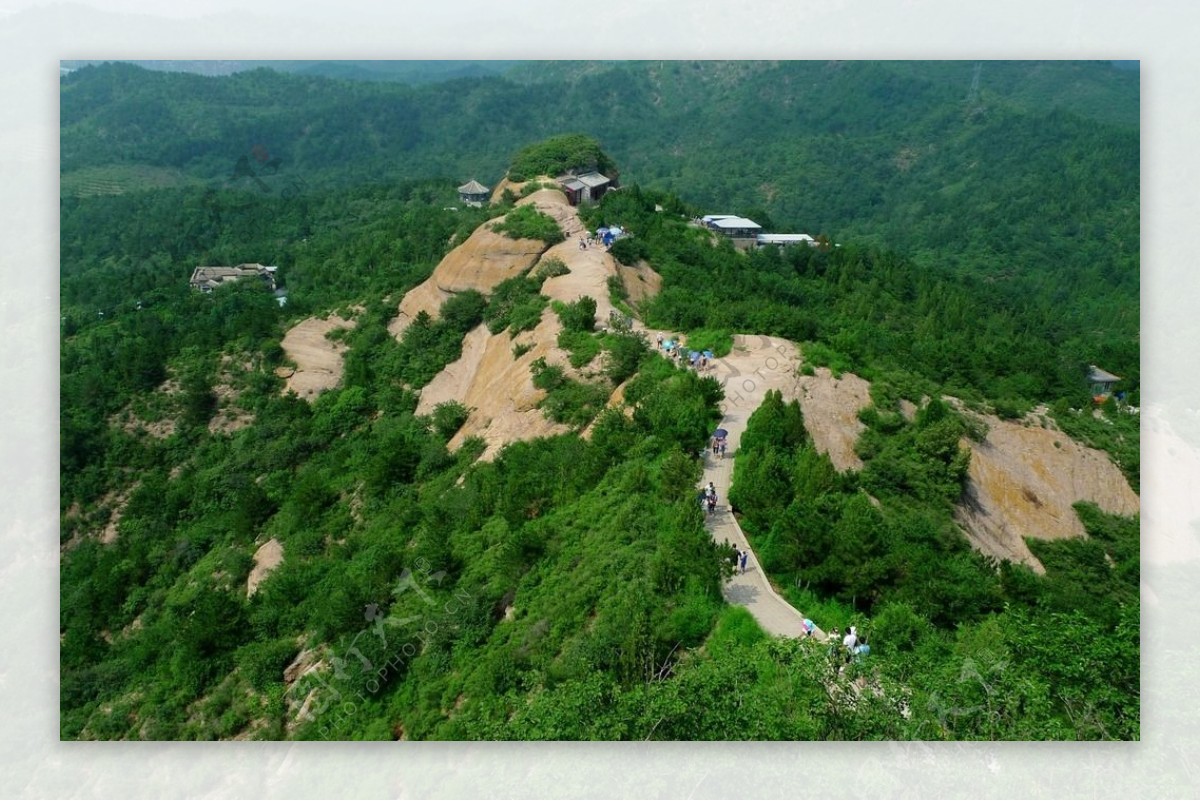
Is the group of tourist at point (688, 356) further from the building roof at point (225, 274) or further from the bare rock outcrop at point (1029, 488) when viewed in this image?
the building roof at point (225, 274)

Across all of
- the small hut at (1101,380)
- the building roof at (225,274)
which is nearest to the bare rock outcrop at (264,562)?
the building roof at (225,274)

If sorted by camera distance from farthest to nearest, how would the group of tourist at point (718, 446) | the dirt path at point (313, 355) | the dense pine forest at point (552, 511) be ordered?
the dirt path at point (313, 355), the group of tourist at point (718, 446), the dense pine forest at point (552, 511)

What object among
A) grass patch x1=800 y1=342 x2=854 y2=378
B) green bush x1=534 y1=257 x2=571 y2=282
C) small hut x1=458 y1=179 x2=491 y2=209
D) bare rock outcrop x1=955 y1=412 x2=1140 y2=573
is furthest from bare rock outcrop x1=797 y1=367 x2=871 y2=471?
small hut x1=458 y1=179 x2=491 y2=209

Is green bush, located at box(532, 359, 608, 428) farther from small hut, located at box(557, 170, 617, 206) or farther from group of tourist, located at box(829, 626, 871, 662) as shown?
small hut, located at box(557, 170, 617, 206)

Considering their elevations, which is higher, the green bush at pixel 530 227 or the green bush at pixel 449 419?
the green bush at pixel 530 227

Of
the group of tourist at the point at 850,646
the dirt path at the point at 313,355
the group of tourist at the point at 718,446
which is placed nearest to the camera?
the group of tourist at the point at 850,646

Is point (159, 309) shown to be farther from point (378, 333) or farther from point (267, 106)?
point (267, 106)

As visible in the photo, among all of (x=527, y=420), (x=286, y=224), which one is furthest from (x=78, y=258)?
(x=527, y=420)
